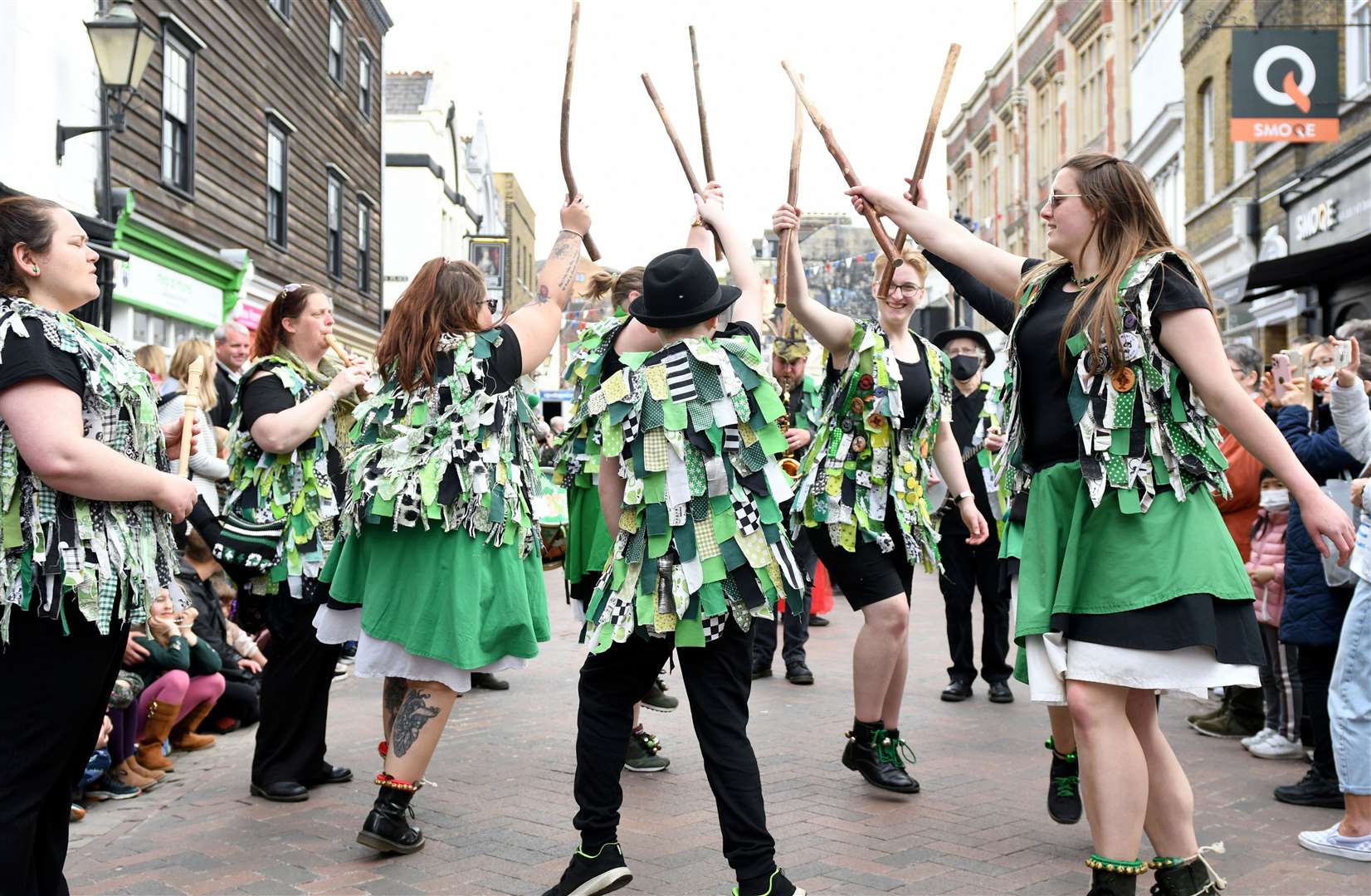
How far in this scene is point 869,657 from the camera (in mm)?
5297

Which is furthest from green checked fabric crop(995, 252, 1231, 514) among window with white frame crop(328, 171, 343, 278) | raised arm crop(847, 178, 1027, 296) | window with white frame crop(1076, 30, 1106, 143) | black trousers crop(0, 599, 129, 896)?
window with white frame crop(1076, 30, 1106, 143)

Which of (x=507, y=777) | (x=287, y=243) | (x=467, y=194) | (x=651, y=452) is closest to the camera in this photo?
(x=651, y=452)

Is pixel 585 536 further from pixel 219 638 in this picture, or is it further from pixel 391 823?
pixel 219 638

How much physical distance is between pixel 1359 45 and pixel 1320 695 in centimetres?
1310

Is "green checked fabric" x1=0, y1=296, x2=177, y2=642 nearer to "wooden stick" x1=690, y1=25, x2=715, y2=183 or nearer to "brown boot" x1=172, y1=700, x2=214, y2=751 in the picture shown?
"wooden stick" x1=690, y1=25, x2=715, y2=183

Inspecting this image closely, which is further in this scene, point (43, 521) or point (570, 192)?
point (570, 192)

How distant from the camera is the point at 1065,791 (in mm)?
4781

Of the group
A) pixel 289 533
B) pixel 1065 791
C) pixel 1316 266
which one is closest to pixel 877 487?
pixel 1065 791

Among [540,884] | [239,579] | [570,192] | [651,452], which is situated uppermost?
[570,192]

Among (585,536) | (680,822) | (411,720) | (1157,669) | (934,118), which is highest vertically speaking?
(934,118)

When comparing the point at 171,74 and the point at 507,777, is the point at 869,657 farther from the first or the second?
the point at 171,74

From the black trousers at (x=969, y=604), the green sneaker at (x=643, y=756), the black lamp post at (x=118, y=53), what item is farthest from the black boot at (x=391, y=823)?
the black lamp post at (x=118, y=53)

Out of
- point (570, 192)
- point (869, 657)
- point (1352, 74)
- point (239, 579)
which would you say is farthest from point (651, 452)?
point (1352, 74)

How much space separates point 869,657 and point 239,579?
2.53 meters
